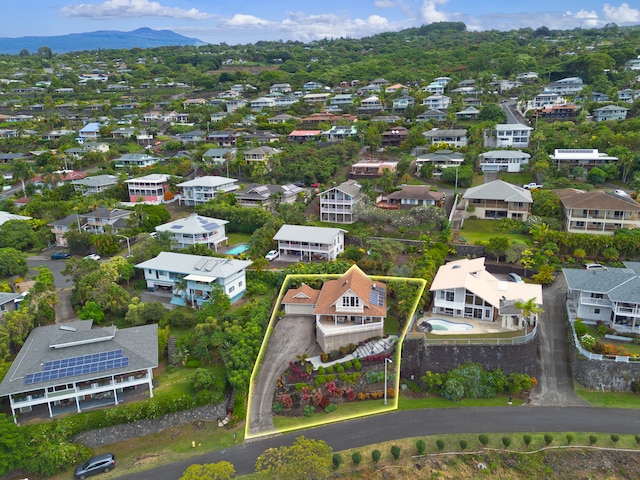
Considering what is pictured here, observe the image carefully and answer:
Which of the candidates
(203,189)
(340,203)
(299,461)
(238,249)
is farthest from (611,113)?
(299,461)

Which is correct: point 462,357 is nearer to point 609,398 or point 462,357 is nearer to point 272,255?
point 609,398

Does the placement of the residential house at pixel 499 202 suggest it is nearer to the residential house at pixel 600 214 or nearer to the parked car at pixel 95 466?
the residential house at pixel 600 214

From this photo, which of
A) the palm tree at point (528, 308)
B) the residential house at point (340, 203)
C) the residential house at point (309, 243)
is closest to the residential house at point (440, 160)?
the residential house at point (340, 203)

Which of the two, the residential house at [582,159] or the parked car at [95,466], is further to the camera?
the residential house at [582,159]

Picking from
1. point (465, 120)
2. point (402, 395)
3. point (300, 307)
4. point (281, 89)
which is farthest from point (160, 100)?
point (402, 395)

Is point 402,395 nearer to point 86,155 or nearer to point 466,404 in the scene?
point 466,404

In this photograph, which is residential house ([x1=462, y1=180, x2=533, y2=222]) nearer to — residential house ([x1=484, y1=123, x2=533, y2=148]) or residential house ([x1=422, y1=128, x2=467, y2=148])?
residential house ([x1=484, y1=123, x2=533, y2=148])
